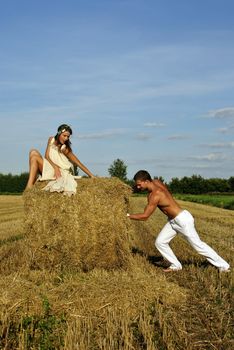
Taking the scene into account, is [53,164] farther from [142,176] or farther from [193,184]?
[193,184]

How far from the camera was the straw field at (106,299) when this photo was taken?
5.39 meters

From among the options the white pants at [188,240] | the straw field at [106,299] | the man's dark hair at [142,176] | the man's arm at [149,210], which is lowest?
the straw field at [106,299]

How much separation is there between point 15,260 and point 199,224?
34.3ft

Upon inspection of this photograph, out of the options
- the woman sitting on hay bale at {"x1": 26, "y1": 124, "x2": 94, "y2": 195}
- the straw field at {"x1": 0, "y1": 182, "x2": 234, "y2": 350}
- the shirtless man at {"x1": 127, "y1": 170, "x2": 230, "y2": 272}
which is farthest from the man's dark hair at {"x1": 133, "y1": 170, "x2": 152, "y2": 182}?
the woman sitting on hay bale at {"x1": 26, "y1": 124, "x2": 94, "y2": 195}

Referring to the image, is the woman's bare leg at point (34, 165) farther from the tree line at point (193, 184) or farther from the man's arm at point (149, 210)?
the tree line at point (193, 184)

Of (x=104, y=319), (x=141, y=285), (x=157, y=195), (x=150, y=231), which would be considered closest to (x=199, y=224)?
(x=150, y=231)

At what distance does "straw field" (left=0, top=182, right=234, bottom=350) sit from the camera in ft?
17.7

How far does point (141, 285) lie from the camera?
718 cm

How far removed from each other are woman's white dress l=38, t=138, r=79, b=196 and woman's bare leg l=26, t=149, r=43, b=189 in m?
0.12

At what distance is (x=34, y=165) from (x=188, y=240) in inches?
122

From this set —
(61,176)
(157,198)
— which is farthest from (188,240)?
(61,176)

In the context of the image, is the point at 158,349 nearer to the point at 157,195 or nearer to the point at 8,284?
the point at 8,284

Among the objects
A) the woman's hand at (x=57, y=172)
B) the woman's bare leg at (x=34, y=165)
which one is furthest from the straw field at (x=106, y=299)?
the woman's bare leg at (x=34, y=165)

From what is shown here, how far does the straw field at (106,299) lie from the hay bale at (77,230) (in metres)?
0.02
